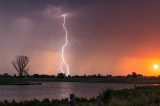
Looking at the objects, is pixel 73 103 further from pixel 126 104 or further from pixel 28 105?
pixel 28 105

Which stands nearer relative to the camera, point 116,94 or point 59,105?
point 59,105

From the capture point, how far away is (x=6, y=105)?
4188 cm

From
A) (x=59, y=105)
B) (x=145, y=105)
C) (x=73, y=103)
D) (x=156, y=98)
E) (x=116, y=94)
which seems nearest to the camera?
(x=73, y=103)

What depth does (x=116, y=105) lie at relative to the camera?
99.4ft

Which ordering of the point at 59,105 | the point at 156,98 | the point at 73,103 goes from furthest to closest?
1. the point at 59,105
2. the point at 156,98
3. the point at 73,103

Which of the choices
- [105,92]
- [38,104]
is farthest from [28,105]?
[105,92]

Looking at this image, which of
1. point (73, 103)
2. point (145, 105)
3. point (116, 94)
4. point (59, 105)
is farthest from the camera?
point (116, 94)

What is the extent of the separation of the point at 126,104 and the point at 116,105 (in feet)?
2.21

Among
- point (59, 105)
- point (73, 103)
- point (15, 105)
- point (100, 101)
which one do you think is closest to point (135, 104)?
point (100, 101)

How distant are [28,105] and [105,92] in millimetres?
8008

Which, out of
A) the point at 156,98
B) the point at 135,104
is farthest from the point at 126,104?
the point at 156,98

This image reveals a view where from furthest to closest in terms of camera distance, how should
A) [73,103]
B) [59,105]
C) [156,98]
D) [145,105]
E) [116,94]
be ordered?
[116,94] → [59,105] → [156,98] → [145,105] → [73,103]

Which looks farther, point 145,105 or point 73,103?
point 145,105

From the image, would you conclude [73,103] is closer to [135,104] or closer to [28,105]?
[135,104]
